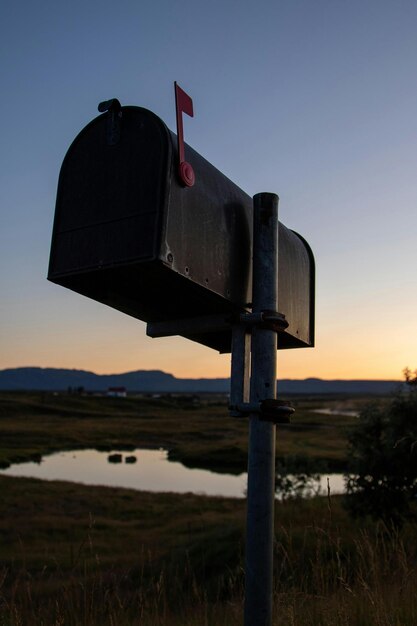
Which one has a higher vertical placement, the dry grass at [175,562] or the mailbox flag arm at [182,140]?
the mailbox flag arm at [182,140]

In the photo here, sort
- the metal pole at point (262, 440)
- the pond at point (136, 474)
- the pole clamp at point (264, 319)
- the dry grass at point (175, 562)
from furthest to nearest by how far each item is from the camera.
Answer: the pond at point (136, 474)
the dry grass at point (175, 562)
the pole clamp at point (264, 319)
the metal pole at point (262, 440)

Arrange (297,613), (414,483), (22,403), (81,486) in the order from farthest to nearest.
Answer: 1. (22,403)
2. (81,486)
3. (414,483)
4. (297,613)

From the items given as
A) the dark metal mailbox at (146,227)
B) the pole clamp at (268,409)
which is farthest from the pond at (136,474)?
the pole clamp at (268,409)

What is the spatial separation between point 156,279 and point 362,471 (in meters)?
10.0

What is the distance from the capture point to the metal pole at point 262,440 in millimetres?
2205

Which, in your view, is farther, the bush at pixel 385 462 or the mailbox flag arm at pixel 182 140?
the bush at pixel 385 462

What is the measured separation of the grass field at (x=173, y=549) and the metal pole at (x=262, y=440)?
740 mm

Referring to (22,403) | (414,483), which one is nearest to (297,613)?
(414,483)

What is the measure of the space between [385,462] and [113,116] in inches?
395

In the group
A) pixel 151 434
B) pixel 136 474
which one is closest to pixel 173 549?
pixel 136 474

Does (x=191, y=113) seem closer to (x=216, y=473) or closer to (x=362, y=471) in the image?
(x=362, y=471)

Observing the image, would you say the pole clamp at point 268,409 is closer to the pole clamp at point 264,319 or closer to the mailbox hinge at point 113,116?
the pole clamp at point 264,319

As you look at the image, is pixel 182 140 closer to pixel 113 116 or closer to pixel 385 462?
pixel 113 116

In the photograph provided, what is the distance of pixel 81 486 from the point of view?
28.5 metres
